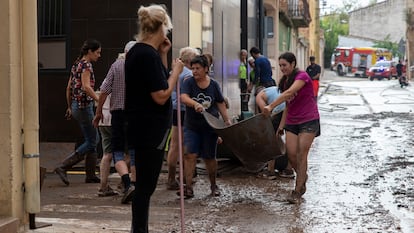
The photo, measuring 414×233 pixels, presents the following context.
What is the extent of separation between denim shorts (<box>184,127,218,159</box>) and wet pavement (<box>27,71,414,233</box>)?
0.55 m

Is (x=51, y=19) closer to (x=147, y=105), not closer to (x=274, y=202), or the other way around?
(x=274, y=202)

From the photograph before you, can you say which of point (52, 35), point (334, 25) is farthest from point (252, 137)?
point (334, 25)

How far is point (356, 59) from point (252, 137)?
2314 inches

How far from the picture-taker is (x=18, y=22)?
566 centimetres

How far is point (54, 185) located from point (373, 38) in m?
87.0

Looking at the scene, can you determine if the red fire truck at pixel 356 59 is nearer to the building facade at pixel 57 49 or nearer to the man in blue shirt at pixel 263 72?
the building facade at pixel 57 49

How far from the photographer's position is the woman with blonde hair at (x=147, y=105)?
478cm

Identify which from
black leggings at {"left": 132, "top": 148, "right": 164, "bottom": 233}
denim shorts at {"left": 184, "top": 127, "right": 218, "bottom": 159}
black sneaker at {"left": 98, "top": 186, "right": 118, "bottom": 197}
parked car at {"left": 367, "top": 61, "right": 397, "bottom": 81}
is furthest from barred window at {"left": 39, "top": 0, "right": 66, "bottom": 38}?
parked car at {"left": 367, "top": 61, "right": 397, "bottom": 81}

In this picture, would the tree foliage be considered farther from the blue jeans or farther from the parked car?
the blue jeans

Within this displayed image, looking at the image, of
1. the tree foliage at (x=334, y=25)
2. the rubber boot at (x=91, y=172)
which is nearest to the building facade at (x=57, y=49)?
the rubber boot at (x=91, y=172)

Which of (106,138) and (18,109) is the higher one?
(18,109)

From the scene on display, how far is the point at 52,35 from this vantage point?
1214 centimetres

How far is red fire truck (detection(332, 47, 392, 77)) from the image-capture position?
63.9m

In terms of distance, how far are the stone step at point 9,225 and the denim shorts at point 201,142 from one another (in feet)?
9.07
